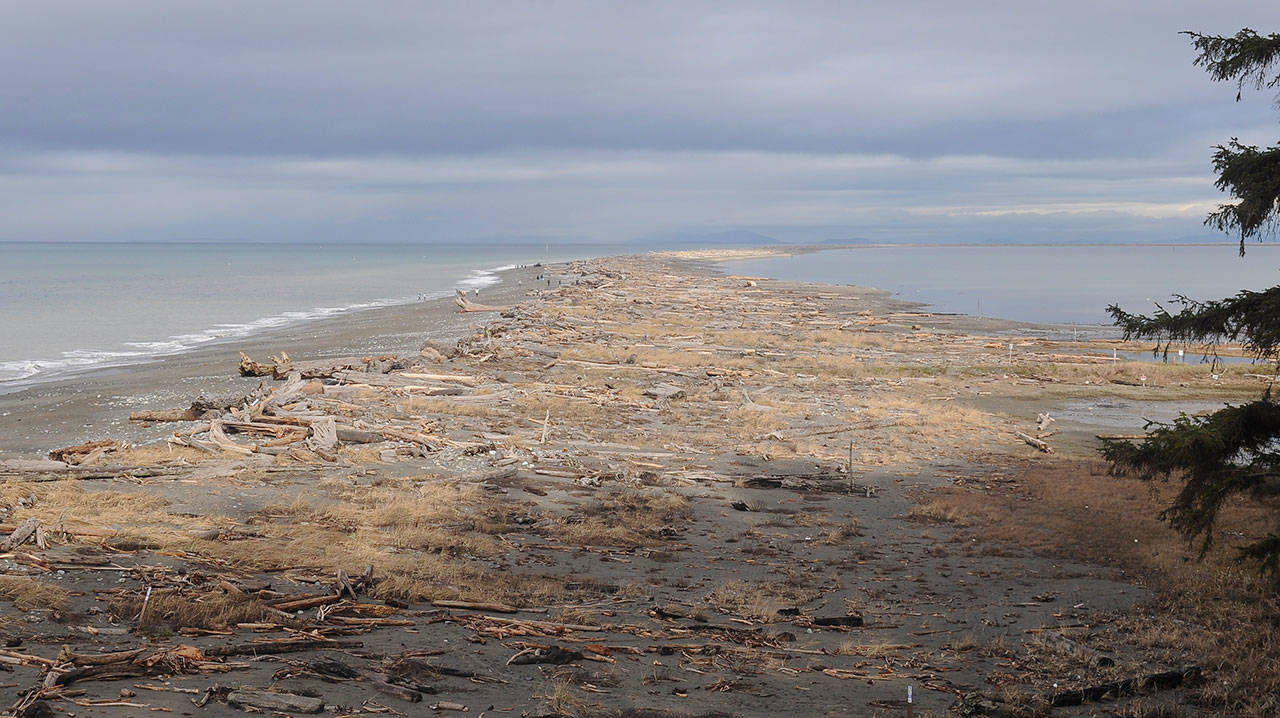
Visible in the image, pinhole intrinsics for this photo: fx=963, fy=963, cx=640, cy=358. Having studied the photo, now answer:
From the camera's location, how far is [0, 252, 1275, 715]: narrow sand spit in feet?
27.7

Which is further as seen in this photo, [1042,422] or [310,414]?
[1042,422]

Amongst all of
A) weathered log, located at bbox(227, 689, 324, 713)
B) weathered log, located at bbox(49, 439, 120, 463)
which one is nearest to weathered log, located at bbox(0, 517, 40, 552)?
weathered log, located at bbox(227, 689, 324, 713)

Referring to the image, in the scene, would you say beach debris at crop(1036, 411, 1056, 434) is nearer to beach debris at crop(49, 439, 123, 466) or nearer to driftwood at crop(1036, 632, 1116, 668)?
driftwood at crop(1036, 632, 1116, 668)

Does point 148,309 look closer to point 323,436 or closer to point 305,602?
point 323,436

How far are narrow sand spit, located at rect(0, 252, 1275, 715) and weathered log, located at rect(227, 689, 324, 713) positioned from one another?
2 centimetres

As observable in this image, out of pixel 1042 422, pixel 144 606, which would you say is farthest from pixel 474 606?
pixel 1042 422

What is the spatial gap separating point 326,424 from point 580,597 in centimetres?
1053

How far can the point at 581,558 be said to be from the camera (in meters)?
13.2

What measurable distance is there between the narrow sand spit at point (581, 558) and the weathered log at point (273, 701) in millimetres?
23

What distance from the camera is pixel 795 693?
8.66 meters

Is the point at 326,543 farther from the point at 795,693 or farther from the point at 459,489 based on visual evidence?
the point at 795,693

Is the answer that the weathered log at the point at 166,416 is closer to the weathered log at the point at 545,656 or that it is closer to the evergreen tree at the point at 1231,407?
Answer: the weathered log at the point at 545,656

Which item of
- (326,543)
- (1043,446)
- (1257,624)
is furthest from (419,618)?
(1043,446)

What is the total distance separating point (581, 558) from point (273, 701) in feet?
20.2
